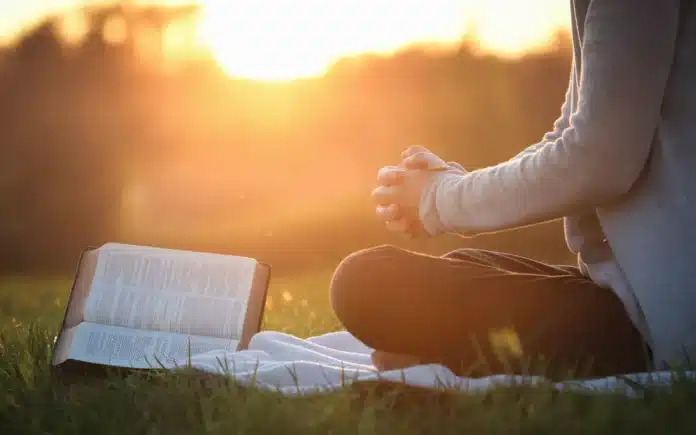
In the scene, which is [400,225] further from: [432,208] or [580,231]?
[580,231]

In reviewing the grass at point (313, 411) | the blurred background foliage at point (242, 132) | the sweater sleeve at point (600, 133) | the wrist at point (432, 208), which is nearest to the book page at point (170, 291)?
the grass at point (313, 411)

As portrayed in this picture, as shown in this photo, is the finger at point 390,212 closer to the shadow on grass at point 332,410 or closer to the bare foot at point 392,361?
the bare foot at point 392,361

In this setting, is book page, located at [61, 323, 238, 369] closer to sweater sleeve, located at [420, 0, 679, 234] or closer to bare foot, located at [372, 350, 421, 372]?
bare foot, located at [372, 350, 421, 372]

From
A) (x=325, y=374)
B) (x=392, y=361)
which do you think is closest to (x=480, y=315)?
(x=392, y=361)

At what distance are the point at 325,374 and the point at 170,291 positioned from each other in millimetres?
601

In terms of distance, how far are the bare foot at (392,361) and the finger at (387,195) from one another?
329 mm

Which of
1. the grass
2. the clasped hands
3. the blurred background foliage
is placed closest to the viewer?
the grass

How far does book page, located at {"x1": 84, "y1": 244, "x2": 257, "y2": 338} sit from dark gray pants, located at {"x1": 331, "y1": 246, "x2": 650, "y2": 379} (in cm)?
46

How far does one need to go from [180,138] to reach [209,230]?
3.12 ft

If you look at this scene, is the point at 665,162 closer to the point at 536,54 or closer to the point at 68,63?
the point at 536,54

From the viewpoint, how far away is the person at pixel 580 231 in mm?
1692

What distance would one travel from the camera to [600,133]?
170 cm

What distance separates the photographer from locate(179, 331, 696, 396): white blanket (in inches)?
69.5

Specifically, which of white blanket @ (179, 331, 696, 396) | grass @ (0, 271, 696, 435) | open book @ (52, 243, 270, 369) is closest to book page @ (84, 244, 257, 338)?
open book @ (52, 243, 270, 369)
